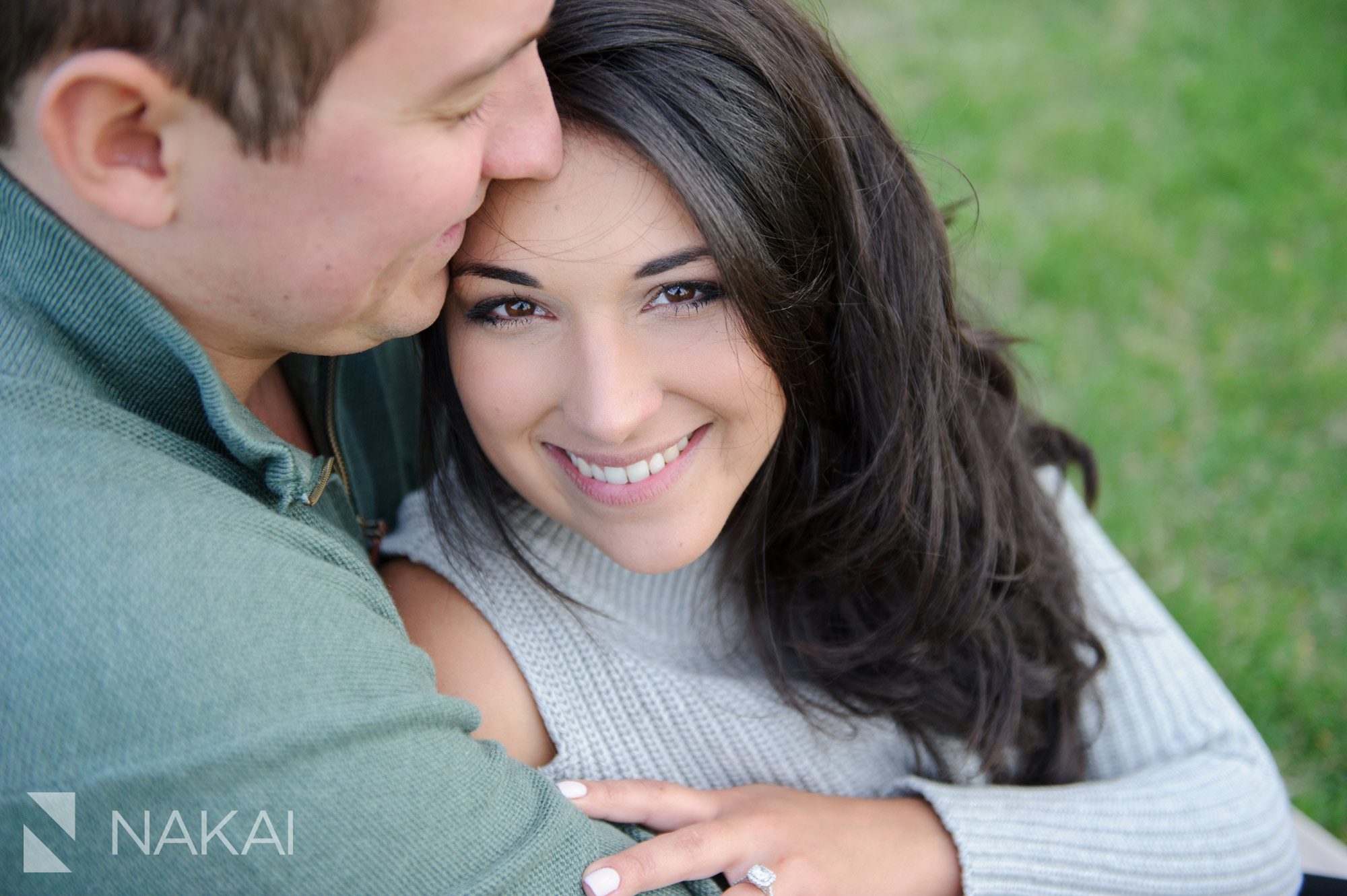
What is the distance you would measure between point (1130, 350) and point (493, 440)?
3136 millimetres

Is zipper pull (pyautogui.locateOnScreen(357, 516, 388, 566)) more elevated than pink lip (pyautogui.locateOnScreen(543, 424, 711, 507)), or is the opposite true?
pink lip (pyautogui.locateOnScreen(543, 424, 711, 507))

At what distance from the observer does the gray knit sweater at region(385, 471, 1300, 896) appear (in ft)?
6.18

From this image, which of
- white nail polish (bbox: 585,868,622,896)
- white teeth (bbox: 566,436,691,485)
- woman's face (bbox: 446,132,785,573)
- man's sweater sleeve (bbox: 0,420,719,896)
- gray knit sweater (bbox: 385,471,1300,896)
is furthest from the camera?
gray knit sweater (bbox: 385,471,1300,896)

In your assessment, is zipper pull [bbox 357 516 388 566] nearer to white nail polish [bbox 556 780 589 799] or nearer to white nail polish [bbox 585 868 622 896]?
white nail polish [bbox 556 780 589 799]

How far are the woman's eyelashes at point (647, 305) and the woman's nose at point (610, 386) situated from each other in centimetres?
7

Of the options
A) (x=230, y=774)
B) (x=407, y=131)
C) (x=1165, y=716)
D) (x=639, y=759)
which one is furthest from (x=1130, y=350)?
(x=230, y=774)

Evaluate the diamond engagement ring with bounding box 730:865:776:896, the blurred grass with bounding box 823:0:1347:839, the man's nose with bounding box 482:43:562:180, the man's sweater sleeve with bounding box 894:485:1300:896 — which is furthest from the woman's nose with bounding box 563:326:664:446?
the man's sweater sleeve with bounding box 894:485:1300:896

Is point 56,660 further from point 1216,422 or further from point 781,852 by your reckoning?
point 1216,422

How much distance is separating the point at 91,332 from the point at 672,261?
2.45 ft

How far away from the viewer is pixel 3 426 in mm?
1213

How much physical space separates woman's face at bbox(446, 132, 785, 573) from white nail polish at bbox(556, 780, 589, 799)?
0.35m

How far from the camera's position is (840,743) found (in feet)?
6.68

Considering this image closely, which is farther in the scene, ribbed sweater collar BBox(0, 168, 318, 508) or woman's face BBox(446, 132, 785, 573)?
woman's face BBox(446, 132, 785, 573)

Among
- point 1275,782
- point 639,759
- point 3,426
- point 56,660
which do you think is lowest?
point 1275,782
